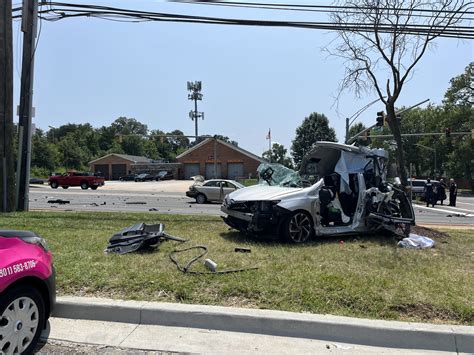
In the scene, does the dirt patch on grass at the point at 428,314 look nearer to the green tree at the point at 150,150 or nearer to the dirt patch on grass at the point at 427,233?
the dirt patch on grass at the point at 427,233

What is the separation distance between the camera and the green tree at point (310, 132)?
7412 cm

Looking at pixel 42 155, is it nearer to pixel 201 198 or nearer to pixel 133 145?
pixel 133 145

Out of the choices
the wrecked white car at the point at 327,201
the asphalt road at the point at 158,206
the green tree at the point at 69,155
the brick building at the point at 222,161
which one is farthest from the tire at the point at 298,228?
the green tree at the point at 69,155

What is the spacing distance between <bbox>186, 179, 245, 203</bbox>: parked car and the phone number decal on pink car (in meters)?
22.2

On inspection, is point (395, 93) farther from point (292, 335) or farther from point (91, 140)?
point (91, 140)

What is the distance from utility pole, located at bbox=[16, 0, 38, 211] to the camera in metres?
13.6

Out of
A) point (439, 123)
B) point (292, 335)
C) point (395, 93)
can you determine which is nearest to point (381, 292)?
point (292, 335)

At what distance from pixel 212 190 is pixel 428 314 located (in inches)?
870

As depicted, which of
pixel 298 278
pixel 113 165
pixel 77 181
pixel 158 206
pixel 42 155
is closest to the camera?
pixel 298 278

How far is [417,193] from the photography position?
39.3 m

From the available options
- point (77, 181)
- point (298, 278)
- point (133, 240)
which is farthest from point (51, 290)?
point (77, 181)

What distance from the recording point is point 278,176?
31.2 ft

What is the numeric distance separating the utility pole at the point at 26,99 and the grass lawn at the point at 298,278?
612 cm

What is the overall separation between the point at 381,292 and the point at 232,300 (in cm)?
175
